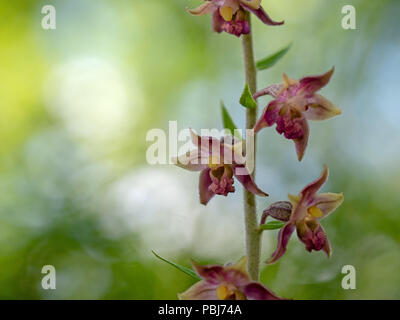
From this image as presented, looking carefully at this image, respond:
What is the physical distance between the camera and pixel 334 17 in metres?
7.98

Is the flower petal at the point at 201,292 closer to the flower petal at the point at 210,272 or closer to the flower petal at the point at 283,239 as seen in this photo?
the flower petal at the point at 210,272

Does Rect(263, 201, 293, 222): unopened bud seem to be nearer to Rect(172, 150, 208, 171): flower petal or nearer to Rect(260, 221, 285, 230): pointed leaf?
Rect(260, 221, 285, 230): pointed leaf

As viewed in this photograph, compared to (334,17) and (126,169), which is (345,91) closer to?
(334,17)

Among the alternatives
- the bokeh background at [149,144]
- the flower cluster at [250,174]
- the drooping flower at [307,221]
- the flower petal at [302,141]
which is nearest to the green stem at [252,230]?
the flower cluster at [250,174]

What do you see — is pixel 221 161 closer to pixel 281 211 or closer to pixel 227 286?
pixel 281 211

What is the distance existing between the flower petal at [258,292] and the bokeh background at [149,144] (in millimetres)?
3985

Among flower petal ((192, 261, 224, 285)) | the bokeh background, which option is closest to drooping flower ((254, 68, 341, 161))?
flower petal ((192, 261, 224, 285))

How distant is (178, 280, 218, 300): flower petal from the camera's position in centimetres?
244

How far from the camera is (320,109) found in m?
2.67

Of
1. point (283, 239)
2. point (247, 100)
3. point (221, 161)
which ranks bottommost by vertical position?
point (283, 239)

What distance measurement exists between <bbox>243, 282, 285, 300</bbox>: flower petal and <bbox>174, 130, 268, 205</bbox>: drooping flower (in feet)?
1.42

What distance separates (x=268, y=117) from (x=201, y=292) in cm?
91

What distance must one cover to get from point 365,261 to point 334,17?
3740 mm

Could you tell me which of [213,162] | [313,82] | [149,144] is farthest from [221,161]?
[149,144]
